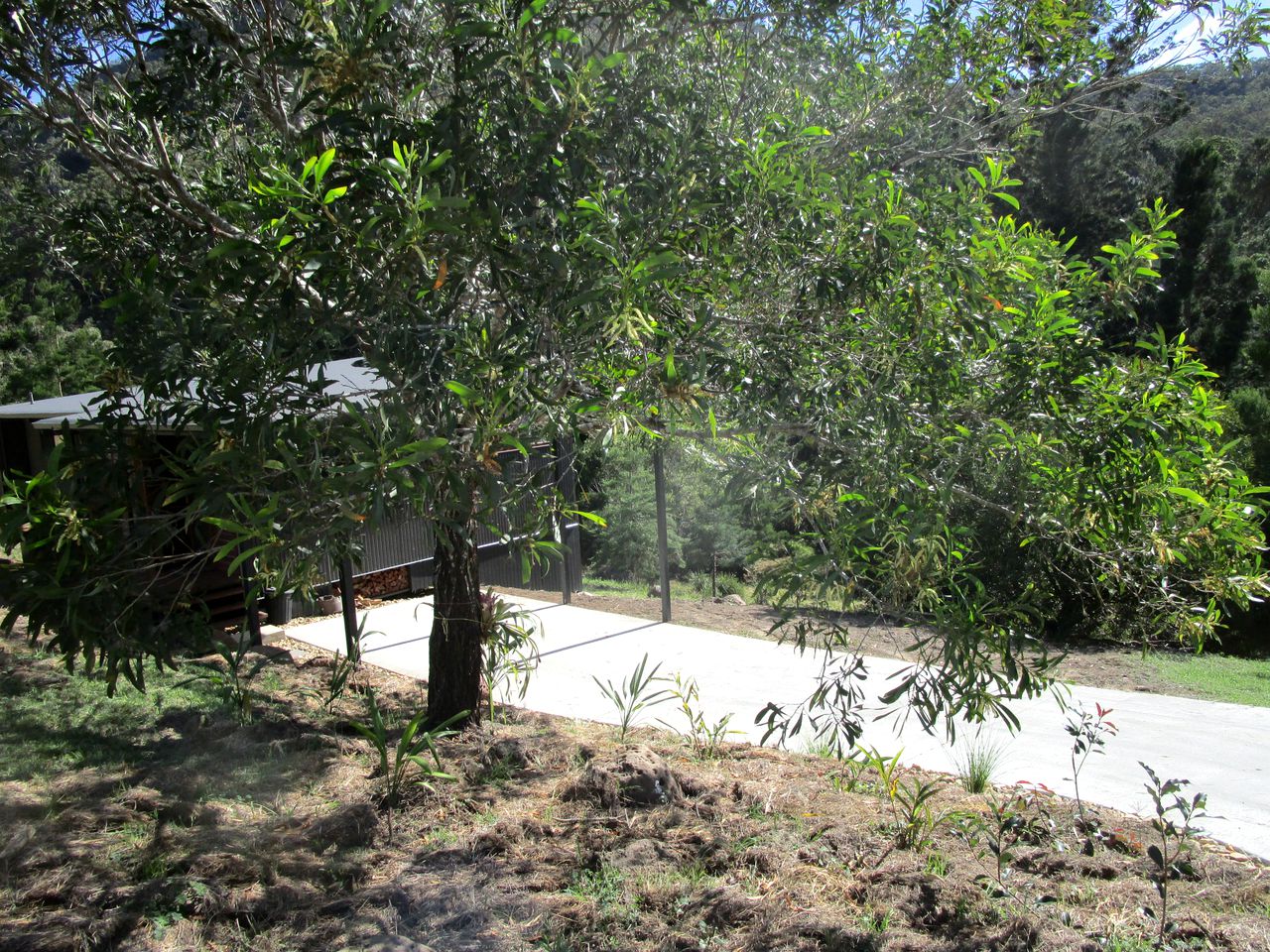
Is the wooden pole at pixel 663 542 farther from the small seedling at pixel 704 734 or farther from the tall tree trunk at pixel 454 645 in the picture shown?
the tall tree trunk at pixel 454 645

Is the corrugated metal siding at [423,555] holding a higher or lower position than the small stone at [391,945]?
higher

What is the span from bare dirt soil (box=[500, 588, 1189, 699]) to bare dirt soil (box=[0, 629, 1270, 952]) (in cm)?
301

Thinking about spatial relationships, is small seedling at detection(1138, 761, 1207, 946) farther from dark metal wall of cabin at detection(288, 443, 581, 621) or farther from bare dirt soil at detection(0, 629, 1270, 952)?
dark metal wall of cabin at detection(288, 443, 581, 621)

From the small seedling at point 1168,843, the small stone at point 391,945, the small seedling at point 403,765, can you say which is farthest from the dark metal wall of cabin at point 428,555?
the small seedling at point 1168,843

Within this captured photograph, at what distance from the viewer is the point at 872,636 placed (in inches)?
389

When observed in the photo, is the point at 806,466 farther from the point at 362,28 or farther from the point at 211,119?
the point at 211,119

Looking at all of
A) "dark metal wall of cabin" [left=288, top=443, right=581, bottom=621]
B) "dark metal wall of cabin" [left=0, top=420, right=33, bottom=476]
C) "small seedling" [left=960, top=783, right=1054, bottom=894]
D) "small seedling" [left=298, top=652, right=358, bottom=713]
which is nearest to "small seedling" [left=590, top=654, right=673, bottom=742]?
"small seedling" [left=298, top=652, right=358, bottom=713]

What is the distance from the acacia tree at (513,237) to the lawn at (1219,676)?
223 inches

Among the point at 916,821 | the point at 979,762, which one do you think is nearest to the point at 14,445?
the point at 979,762

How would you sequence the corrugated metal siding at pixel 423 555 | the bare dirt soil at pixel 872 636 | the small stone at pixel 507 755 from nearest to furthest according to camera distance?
1. the small stone at pixel 507 755
2. the bare dirt soil at pixel 872 636
3. the corrugated metal siding at pixel 423 555

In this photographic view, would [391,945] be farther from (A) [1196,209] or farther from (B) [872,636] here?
(A) [1196,209]

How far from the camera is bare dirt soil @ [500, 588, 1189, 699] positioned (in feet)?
27.6

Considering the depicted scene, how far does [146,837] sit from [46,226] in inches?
149

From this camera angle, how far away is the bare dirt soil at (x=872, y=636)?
332 inches
